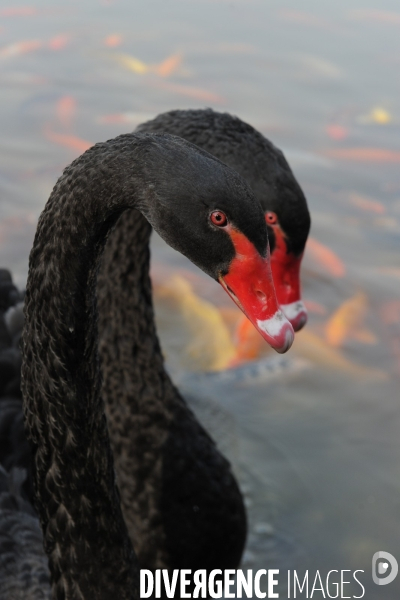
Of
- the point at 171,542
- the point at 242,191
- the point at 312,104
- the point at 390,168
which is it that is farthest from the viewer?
the point at 312,104

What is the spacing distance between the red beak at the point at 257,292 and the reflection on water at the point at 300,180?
130 centimetres

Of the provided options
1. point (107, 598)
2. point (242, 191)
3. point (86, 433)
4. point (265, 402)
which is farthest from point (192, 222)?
point (265, 402)

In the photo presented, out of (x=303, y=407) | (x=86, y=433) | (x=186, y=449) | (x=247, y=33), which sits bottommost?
(x=303, y=407)

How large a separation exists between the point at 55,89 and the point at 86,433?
12.0 feet

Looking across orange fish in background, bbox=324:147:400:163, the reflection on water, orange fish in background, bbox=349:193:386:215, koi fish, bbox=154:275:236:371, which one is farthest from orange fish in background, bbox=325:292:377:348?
orange fish in background, bbox=324:147:400:163

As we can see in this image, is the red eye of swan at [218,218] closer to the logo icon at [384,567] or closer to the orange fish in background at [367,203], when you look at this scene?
the logo icon at [384,567]

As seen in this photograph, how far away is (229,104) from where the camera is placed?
15.6 feet

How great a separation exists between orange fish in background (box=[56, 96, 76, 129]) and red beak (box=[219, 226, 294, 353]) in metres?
3.39

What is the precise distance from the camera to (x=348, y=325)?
356 cm

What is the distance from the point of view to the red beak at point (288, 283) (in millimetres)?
2072

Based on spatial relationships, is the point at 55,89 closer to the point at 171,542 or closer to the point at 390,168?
the point at 390,168

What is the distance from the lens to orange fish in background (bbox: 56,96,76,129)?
185 inches

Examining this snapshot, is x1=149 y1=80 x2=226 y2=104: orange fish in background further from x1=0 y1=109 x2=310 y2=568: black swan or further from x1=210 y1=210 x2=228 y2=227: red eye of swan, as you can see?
x1=210 y1=210 x2=228 y2=227: red eye of swan

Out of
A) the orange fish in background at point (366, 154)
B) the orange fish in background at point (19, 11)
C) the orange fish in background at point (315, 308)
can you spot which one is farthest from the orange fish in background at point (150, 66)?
the orange fish in background at point (315, 308)
